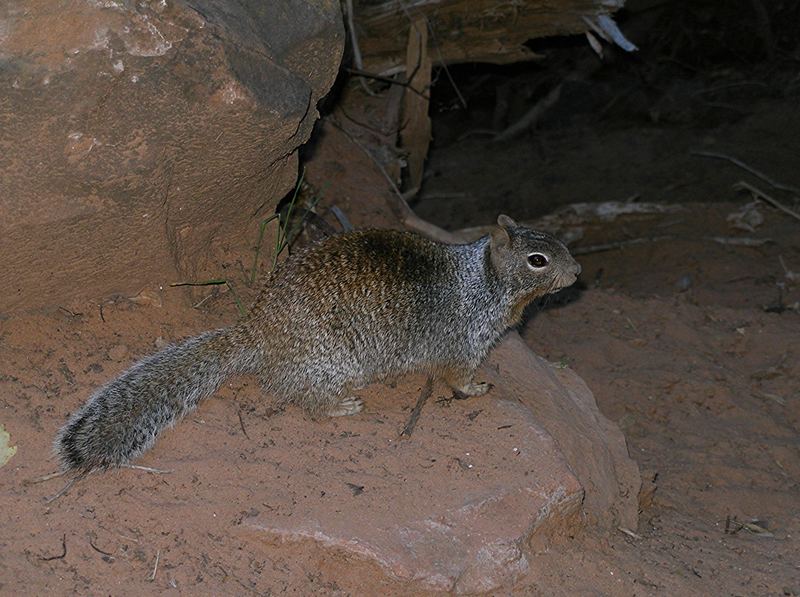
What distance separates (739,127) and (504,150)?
2.86m

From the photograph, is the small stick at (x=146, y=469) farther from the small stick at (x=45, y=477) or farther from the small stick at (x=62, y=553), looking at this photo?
the small stick at (x=62, y=553)

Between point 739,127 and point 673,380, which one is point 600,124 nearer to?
point 739,127

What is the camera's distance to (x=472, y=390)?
5.10 metres

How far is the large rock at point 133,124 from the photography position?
158 inches

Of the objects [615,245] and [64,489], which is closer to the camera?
[64,489]

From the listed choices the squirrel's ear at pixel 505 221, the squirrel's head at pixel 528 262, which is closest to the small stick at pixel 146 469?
the squirrel's head at pixel 528 262

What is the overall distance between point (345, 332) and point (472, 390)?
832mm

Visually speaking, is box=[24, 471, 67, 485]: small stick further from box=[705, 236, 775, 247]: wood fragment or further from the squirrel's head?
box=[705, 236, 775, 247]: wood fragment

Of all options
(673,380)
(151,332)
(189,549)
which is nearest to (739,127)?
(673,380)

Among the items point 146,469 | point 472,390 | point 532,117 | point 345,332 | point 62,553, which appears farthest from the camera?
point 532,117

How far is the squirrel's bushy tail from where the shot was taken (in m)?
4.02

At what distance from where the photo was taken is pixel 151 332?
4.85 m

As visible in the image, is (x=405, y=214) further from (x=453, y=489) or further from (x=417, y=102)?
(x=453, y=489)

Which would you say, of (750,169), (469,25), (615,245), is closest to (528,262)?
(469,25)
